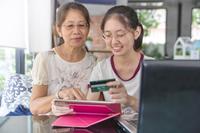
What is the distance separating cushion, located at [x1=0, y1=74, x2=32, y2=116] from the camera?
2.21 meters

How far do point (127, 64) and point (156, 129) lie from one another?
0.74 meters

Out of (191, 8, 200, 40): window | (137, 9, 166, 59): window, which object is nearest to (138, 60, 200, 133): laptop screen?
(137, 9, 166, 59): window

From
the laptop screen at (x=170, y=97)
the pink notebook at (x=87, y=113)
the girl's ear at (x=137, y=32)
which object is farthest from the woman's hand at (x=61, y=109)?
the girl's ear at (x=137, y=32)

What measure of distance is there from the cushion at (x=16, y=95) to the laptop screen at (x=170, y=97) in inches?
63.2

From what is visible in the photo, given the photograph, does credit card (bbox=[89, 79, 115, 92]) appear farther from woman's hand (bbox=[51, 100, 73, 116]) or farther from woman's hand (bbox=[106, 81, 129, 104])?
woman's hand (bbox=[51, 100, 73, 116])

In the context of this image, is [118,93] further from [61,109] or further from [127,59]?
[127,59]

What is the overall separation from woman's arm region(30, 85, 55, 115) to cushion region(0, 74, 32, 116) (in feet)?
1.92

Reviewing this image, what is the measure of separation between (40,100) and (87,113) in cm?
59

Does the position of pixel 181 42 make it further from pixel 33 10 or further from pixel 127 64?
pixel 127 64

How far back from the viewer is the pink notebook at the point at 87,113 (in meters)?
1.00

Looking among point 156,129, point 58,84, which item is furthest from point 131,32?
point 156,129

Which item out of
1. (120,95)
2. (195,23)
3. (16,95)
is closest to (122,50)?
(120,95)

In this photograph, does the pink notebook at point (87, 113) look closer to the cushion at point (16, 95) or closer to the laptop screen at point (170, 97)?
the laptop screen at point (170, 97)

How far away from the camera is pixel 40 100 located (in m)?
1.60
